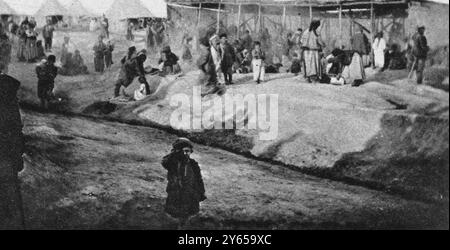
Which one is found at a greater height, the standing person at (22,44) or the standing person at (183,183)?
the standing person at (22,44)

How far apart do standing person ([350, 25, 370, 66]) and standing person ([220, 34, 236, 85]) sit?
155 cm

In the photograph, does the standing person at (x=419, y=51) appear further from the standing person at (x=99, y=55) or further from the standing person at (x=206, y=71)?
the standing person at (x=99, y=55)

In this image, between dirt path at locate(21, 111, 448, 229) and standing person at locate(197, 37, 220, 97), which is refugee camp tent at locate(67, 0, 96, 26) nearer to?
dirt path at locate(21, 111, 448, 229)

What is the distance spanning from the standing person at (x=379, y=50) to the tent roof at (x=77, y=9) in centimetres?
368

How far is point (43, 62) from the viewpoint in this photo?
23.2 feet

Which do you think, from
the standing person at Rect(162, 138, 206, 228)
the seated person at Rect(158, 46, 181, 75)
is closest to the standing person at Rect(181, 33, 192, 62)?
the seated person at Rect(158, 46, 181, 75)

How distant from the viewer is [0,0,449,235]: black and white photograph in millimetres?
6055

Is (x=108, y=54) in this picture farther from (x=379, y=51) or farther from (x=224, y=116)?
(x=379, y=51)

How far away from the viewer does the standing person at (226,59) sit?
693cm

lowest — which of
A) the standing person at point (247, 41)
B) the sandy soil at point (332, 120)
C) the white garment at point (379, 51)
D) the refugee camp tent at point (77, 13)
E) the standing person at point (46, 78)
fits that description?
the sandy soil at point (332, 120)

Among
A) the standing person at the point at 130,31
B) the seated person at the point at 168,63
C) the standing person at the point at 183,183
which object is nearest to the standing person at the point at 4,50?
the standing person at the point at 130,31

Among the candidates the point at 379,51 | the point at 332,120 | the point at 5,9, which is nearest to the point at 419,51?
the point at 379,51

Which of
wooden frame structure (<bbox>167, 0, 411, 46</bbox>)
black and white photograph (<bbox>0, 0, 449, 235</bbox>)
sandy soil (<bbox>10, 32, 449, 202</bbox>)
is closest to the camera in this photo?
Result: sandy soil (<bbox>10, 32, 449, 202</bbox>)

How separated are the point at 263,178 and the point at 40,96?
123 inches
